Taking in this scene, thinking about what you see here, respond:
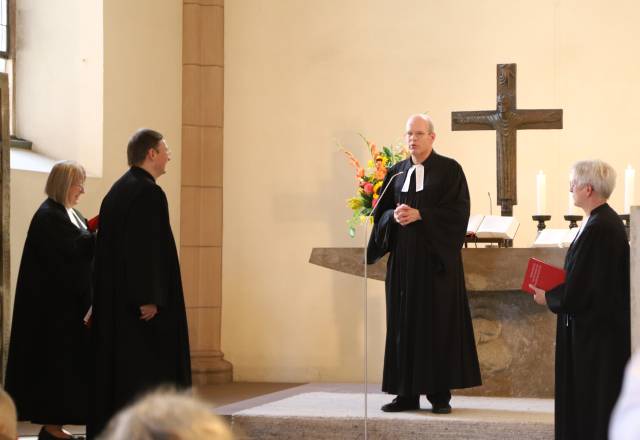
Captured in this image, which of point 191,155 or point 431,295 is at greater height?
point 191,155

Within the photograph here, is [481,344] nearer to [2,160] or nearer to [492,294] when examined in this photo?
[492,294]

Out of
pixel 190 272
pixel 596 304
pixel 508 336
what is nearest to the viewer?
pixel 596 304

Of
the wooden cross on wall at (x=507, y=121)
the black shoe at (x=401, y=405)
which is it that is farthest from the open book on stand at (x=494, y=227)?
the black shoe at (x=401, y=405)

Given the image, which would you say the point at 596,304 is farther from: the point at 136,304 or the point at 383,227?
the point at 136,304

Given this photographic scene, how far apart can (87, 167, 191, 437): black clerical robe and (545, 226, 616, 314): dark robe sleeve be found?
2229mm

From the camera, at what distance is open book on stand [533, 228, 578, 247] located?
744 centimetres

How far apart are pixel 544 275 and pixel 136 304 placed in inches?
90.4

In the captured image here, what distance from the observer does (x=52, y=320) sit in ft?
22.0

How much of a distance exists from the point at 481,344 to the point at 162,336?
266cm

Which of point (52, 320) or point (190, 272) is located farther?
point (190, 272)

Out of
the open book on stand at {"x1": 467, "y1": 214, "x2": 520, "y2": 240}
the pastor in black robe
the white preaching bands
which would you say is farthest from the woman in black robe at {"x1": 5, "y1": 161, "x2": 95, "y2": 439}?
the open book on stand at {"x1": 467, "y1": 214, "x2": 520, "y2": 240}

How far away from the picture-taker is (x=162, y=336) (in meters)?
6.09

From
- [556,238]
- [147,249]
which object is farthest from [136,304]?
[556,238]

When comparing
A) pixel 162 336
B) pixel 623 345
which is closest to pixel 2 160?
pixel 162 336
